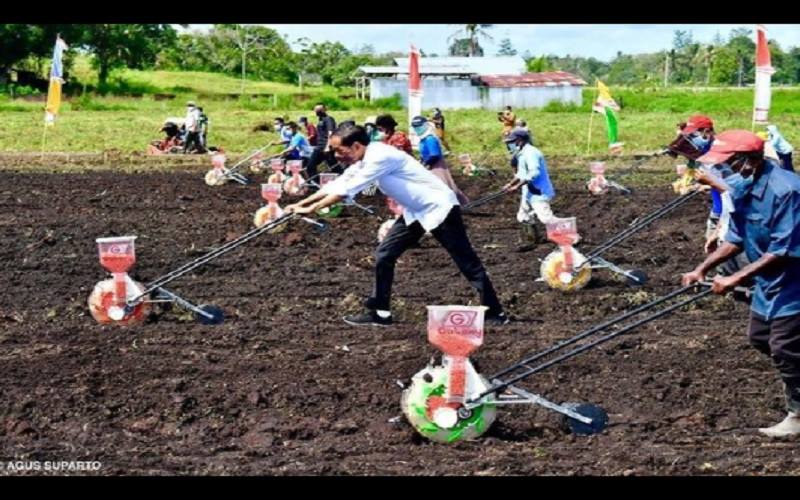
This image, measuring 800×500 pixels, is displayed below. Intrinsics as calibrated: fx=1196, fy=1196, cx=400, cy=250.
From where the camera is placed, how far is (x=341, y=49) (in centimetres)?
8175

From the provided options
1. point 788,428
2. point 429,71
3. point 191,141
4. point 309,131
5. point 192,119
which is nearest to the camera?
point 788,428

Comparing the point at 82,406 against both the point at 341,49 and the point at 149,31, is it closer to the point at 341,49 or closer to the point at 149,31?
the point at 149,31

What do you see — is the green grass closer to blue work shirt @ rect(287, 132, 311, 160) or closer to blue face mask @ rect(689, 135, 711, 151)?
blue work shirt @ rect(287, 132, 311, 160)

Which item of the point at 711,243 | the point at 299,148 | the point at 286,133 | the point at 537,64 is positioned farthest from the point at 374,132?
the point at 537,64

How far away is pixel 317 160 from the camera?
22.0 metres

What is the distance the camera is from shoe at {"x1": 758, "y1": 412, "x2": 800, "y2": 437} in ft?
22.9

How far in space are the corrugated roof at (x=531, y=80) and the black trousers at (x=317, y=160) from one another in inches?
1556

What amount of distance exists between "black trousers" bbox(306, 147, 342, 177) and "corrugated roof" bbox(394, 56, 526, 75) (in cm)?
4239

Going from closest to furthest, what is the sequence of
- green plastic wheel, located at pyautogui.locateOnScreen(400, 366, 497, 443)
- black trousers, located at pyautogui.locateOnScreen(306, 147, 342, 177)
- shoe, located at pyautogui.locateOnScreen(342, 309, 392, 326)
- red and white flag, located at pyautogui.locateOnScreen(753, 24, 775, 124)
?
green plastic wheel, located at pyautogui.locateOnScreen(400, 366, 497, 443) → shoe, located at pyautogui.locateOnScreen(342, 309, 392, 326) → red and white flag, located at pyautogui.locateOnScreen(753, 24, 775, 124) → black trousers, located at pyautogui.locateOnScreen(306, 147, 342, 177)

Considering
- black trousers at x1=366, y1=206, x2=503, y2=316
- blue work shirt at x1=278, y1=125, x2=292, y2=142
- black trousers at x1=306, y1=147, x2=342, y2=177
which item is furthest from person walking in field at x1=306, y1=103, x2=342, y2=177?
black trousers at x1=366, y1=206, x2=503, y2=316

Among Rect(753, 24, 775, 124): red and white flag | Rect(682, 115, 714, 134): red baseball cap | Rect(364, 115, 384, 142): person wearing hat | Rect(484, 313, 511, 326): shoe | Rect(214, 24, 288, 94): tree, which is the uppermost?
Rect(214, 24, 288, 94): tree

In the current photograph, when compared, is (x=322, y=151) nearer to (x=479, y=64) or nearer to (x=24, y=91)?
(x=24, y=91)

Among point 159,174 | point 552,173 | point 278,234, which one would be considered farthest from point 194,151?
point 278,234

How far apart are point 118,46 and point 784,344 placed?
57.9 m
